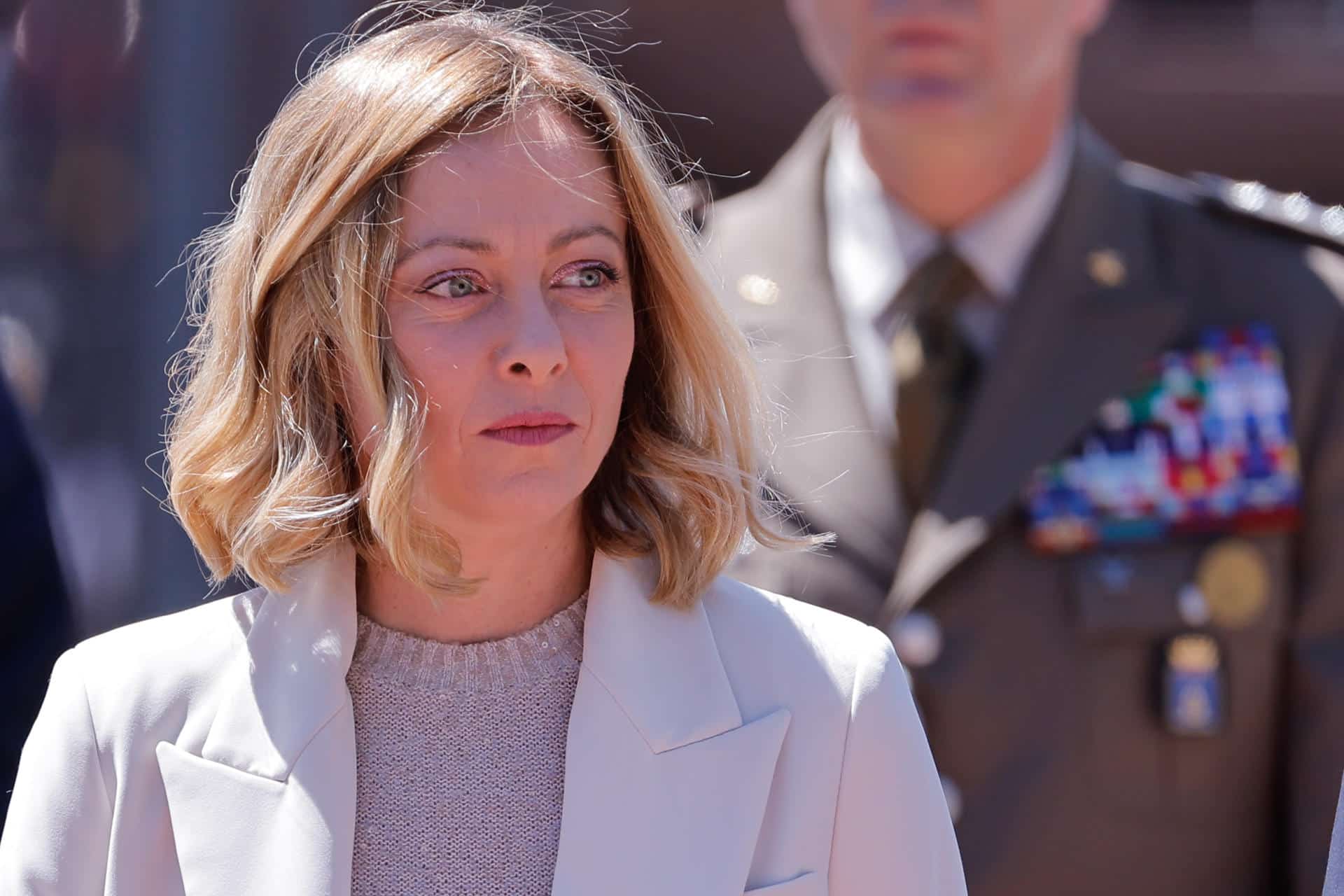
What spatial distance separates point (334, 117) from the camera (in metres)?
1.38

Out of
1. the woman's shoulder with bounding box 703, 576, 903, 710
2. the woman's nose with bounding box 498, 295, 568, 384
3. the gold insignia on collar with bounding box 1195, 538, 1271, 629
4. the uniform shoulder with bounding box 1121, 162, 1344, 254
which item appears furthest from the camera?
the uniform shoulder with bounding box 1121, 162, 1344, 254

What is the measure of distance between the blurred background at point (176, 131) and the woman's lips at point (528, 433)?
1189mm

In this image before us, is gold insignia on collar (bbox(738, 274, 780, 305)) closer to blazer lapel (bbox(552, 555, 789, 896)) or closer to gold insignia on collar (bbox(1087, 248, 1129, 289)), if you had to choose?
gold insignia on collar (bbox(1087, 248, 1129, 289))

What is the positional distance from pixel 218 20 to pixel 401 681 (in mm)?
1586

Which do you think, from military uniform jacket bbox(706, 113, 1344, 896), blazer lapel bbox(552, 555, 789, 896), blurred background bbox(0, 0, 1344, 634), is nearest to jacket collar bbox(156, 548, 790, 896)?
blazer lapel bbox(552, 555, 789, 896)

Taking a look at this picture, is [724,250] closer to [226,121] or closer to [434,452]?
[226,121]

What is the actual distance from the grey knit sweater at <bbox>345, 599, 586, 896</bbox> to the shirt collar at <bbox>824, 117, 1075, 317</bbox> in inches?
36.9

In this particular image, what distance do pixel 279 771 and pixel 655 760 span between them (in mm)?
315

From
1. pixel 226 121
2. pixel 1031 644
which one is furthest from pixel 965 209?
pixel 226 121

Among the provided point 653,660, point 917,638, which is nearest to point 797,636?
point 653,660

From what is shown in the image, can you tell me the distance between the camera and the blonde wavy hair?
135cm

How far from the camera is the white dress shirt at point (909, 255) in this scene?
7.25ft

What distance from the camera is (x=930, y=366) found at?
2.20 metres

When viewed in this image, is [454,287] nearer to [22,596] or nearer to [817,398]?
[817,398]
